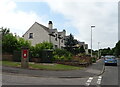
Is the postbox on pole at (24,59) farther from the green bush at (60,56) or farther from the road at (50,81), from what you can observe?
the green bush at (60,56)

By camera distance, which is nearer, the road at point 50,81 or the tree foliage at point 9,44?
the road at point 50,81

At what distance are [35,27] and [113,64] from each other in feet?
77.0

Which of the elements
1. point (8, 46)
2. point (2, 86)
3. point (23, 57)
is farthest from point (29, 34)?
point (2, 86)

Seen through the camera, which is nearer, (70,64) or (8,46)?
(70,64)

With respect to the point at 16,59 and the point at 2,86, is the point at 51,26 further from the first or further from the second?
the point at 2,86

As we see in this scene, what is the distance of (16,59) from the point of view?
28.6 meters

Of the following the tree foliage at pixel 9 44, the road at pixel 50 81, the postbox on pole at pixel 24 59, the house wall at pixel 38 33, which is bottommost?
the road at pixel 50 81

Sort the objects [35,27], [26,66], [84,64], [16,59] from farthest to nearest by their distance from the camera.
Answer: [35,27] → [16,59] → [84,64] → [26,66]

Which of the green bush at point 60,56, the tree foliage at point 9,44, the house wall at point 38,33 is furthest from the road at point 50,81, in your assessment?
the house wall at point 38,33

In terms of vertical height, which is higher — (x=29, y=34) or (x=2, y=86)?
(x=29, y=34)

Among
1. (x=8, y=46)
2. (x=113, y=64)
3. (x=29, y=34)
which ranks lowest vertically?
(x=113, y=64)

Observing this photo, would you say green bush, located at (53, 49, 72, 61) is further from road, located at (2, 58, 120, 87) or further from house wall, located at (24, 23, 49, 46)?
house wall, located at (24, 23, 49, 46)

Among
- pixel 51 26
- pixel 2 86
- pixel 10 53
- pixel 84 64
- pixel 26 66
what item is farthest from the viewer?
pixel 51 26

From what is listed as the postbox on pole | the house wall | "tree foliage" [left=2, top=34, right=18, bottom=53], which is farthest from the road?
the house wall
